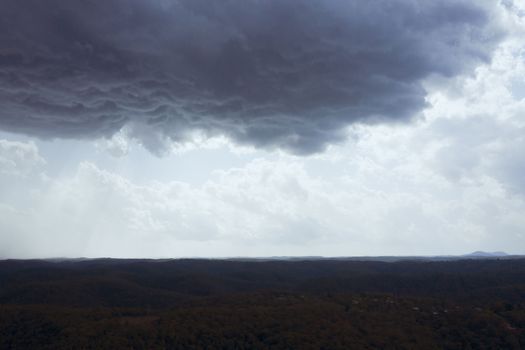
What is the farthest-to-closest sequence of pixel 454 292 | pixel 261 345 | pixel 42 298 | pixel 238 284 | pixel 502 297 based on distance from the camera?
pixel 238 284
pixel 454 292
pixel 42 298
pixel 502 297
pixel 261 345

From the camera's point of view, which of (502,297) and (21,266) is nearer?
(502,297)

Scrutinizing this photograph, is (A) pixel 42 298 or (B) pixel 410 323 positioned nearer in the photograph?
(B) pixel 410 323

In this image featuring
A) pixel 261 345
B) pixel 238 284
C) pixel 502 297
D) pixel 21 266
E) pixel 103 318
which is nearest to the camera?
pixel 261 345

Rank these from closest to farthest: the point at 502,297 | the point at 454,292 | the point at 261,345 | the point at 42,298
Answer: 1. the point at 261,345
2. the point at 502,297
3. the point at 42,298
4. the point at 454,292

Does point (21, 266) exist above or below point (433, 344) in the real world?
above

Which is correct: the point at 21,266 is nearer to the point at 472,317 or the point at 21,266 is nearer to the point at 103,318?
the point at 103,318

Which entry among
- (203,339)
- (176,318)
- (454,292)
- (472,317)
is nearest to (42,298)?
A: (176,318)

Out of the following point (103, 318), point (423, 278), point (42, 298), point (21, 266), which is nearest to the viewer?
Answer: point (103, 318)

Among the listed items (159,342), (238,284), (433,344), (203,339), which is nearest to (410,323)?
(433,344)

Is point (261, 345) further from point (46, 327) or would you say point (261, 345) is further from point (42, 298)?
point (42, 298)
